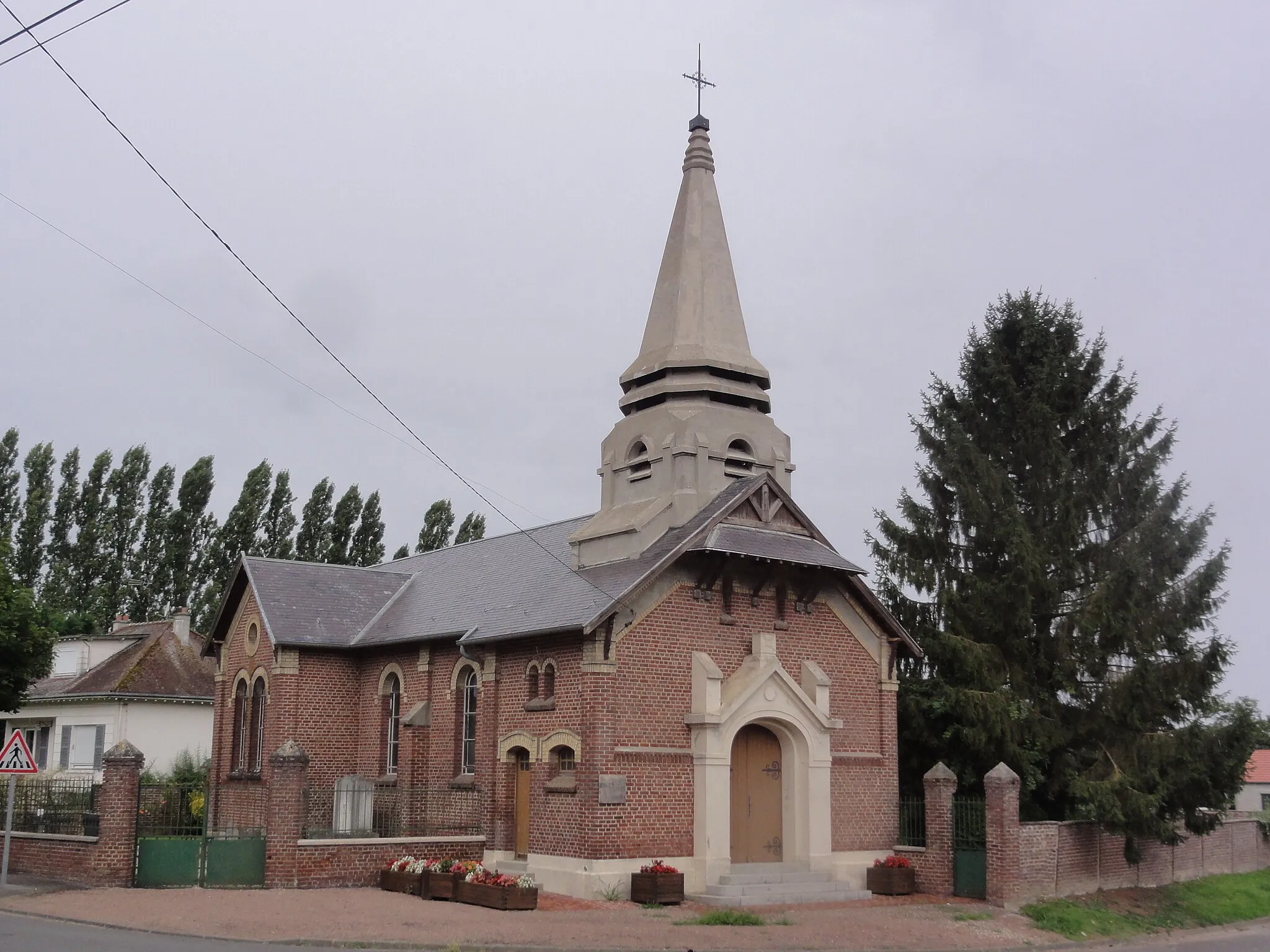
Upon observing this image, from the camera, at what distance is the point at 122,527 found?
54.2m

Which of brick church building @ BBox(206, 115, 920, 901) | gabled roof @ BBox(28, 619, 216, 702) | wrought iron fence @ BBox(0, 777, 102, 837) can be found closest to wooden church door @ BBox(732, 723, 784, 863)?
brick church building @ BBox(206, 115, 920, 901)

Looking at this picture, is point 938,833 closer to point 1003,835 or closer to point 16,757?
point 1003,835

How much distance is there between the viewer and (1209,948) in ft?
66.9

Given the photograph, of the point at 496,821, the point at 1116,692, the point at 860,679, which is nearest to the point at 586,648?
the point at 496,821

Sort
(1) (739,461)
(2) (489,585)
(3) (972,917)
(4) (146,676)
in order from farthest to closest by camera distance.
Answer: (4) (146,676) < (2) (489,585) < (1) (739,461) < (3) (972,917)

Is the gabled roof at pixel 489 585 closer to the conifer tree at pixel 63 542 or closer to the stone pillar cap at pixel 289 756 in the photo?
the stone pillar cap at pixel 289 756

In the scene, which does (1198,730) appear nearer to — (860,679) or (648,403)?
(860,679)

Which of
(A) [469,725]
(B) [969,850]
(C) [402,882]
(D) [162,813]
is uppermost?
(A) [469,725]

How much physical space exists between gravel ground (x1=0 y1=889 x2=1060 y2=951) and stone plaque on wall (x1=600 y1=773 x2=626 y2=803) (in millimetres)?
1771

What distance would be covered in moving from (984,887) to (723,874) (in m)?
4.85

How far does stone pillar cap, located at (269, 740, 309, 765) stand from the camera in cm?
2288

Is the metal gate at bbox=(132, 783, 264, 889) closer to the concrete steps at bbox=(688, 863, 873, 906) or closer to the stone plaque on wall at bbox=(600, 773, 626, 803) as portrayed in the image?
the stone plaque on wall at bbox=(600, 773, 626, 803)

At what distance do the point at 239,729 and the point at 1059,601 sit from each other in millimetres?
19591

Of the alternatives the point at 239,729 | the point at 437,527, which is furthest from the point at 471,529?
the point at 239,729
